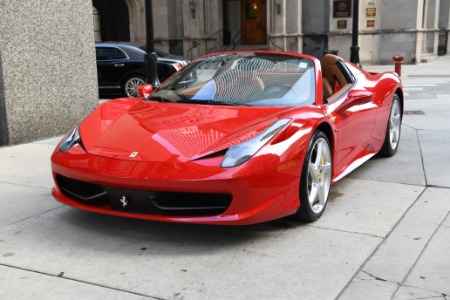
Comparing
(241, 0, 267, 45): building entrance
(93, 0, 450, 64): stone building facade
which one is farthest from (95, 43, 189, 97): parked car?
(241, 0, 267, 45): building entrance

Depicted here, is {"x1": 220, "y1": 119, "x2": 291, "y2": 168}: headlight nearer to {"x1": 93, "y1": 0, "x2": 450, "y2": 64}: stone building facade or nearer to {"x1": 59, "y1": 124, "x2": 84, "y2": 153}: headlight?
{"x1": 59, "y1": 124, "x2": 84, "y2": 153}: headlight

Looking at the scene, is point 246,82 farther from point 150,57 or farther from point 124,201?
point 150,57

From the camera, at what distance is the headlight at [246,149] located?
3533 millimetres

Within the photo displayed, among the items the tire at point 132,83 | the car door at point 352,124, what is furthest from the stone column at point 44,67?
the tire at point 132,83

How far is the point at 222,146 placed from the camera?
3.65 meters

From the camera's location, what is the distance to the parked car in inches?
529

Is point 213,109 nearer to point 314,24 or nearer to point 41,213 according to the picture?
point 41,213

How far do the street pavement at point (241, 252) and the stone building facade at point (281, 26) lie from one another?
1992cm

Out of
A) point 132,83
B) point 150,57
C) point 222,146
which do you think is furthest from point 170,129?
point 132,83

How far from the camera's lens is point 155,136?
3.93 m

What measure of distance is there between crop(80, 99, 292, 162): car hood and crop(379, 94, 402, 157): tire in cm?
233

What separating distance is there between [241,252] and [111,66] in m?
10.7

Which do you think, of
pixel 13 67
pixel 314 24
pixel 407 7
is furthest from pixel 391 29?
pixel 13 67

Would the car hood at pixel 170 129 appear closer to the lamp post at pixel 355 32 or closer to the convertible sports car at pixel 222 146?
the convertible sports car at pixel 222 146
